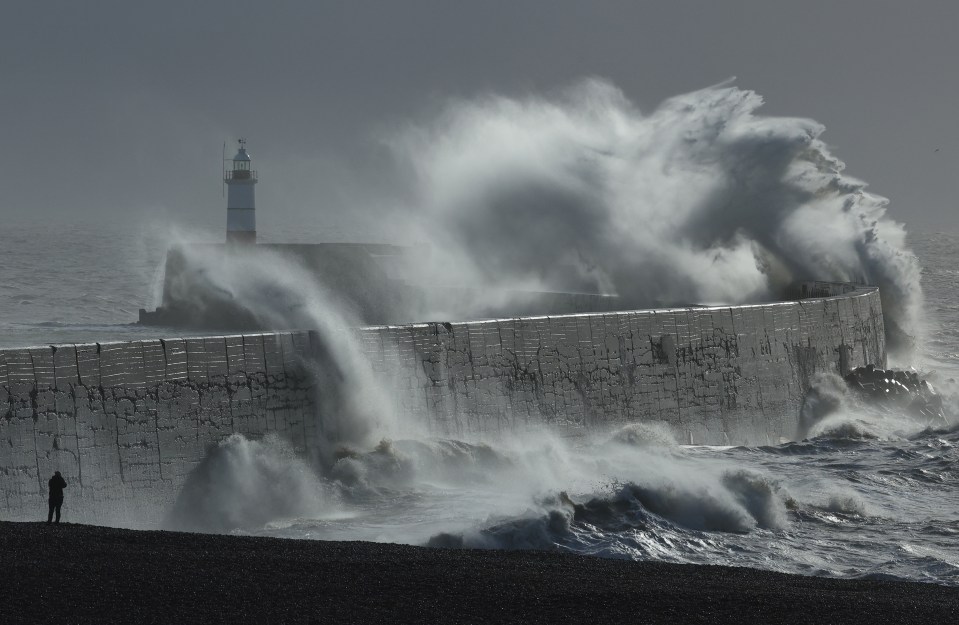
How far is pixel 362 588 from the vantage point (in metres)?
6.41

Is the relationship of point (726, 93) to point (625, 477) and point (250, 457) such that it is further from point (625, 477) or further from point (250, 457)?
point (250, 457)

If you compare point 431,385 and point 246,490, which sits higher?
point 431,385

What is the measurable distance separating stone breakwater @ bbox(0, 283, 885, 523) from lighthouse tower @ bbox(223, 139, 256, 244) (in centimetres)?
1716

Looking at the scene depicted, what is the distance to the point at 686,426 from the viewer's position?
46.8 feet

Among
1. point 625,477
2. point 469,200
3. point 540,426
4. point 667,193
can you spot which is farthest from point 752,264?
point 625,477

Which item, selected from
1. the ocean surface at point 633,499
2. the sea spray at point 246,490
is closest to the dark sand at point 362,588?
the ocean surface at point 633,499

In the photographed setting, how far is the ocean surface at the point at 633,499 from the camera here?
9352 mm

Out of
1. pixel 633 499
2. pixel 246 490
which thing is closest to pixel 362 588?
pixel 246 490

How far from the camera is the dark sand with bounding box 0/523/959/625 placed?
592cm

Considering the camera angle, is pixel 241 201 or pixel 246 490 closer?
pixel 246 490

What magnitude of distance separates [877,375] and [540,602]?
12.1 m

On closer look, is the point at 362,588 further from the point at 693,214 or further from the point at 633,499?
the point at 693,214

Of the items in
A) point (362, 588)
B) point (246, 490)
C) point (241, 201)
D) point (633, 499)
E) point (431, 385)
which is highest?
point (241, 201)

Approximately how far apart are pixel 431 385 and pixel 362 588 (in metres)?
5.63
